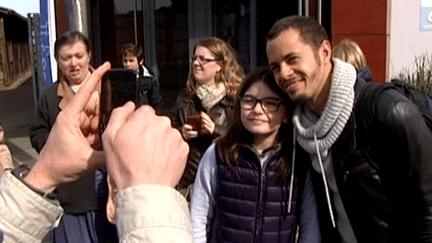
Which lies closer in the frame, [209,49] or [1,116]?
[209,49]

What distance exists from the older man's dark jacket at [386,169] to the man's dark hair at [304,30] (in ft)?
0.71

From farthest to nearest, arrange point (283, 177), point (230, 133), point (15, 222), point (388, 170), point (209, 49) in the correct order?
point (209, 49), point (230, 133), point (283, 177), point (388, 170), point (15, 222)

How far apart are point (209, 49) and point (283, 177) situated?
4.03 feet

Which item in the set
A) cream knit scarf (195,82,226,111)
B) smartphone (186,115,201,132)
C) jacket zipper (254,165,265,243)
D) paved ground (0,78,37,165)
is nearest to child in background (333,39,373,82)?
cream knit scarf (195,82,226,111)

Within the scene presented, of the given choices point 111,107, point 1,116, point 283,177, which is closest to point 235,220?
point 283,177

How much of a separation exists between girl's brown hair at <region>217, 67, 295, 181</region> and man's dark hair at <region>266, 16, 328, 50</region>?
0.89 feet

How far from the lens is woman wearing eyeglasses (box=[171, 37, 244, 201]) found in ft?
8.60

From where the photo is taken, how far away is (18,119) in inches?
497

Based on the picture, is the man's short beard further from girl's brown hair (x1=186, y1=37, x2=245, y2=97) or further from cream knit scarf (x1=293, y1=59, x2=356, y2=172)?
girl's brown hair (x1=186, y1=37, x2=245, y2=97)

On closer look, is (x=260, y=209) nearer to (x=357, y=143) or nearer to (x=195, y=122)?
(x=357, y=143)

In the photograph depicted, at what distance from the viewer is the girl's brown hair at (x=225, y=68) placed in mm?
2863

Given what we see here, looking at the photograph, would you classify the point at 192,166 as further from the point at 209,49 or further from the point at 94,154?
the point at 94,154

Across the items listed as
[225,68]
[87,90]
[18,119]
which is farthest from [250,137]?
[18,119]

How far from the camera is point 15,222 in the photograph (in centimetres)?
97
